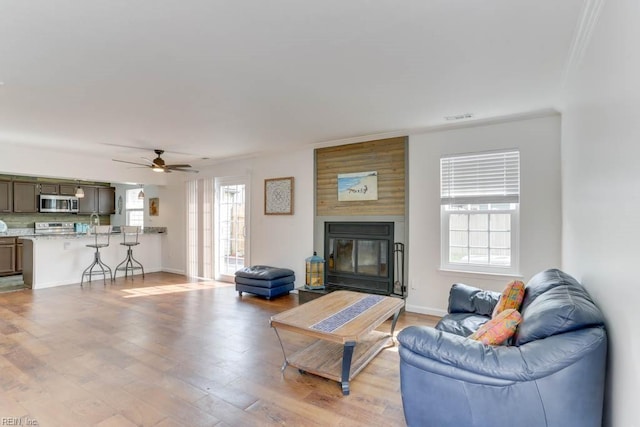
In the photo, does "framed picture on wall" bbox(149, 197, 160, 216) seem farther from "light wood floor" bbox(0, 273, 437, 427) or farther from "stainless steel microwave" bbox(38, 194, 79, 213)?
"light wood floor" bbox(0, 273, 437, 427)

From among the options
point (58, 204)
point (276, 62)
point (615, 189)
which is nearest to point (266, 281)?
point (276, 62)

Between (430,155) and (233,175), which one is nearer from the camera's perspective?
(430,155)

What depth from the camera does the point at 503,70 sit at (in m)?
2.67

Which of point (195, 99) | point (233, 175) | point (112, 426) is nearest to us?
point (112, 426)

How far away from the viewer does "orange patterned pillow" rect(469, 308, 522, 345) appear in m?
1.84

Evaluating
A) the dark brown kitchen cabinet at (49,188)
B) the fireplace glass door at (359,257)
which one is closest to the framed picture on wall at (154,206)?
the dark brown kitchen cabinet at (49,188)

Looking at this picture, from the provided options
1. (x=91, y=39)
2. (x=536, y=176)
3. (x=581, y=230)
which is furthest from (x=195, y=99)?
(x=536, y=176)

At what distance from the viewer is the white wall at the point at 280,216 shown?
5.55 metres

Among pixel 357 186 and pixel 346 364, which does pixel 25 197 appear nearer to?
pixel 357 186

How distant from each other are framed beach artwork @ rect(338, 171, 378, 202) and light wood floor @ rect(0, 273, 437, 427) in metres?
1.75

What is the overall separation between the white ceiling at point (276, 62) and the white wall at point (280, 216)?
1.44m

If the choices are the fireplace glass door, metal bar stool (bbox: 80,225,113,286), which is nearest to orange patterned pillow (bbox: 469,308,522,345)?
the fireplace glass door

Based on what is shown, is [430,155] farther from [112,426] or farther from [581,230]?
[112,426]

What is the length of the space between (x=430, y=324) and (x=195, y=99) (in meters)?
3.62
